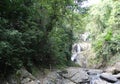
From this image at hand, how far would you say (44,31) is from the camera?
11992mm

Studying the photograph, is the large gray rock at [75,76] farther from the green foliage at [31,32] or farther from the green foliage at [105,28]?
the green foliage at [105,28]

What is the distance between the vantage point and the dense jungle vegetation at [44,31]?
8734 mm

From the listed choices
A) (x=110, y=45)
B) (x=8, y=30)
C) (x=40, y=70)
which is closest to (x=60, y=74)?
(x=40, y=70)

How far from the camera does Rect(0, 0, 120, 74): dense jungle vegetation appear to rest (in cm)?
873

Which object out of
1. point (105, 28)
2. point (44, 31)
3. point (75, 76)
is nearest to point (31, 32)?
point (44, 31)

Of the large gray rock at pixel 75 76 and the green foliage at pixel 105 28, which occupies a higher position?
the green foliage at pixel 105 28

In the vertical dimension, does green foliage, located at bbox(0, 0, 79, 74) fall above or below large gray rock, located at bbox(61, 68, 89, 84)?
above

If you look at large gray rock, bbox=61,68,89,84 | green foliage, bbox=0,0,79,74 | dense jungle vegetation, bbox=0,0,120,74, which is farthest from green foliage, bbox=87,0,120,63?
large gray rock, bbox=61,68,89,84

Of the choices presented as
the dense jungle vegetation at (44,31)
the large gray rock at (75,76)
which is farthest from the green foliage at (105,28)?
the large gray rock at (75,76)

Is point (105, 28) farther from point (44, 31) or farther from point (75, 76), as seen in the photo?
point (44, 31)

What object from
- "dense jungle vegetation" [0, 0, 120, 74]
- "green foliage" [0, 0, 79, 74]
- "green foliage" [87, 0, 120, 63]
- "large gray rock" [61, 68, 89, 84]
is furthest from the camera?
"green foliage" [87, 0, 120, 63]

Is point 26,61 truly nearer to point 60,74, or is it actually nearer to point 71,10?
point 60,74

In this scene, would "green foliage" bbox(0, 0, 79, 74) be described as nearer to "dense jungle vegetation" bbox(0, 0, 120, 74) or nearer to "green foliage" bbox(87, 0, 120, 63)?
"dense jungle vegetation" bbox(0, 0, 120, 74)

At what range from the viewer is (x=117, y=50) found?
1772cm
